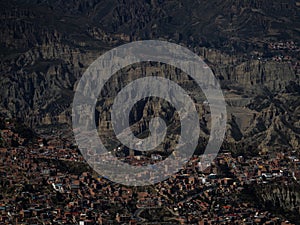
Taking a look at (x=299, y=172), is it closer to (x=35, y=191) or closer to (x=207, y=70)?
(x=35, y=191)

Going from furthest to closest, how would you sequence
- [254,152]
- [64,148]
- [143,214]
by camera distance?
[254,152]
[64,148]
[143,214]

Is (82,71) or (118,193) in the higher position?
(82,71)

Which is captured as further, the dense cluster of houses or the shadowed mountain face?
the shadowed mountain face

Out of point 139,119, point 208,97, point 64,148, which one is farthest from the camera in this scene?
point 208,97

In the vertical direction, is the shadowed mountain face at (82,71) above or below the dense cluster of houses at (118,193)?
above

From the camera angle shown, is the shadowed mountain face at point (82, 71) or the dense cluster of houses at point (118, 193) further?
the shadowed mountain face at point (82, 71)

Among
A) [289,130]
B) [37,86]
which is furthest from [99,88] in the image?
[289,130]

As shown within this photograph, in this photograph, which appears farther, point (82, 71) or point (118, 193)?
point (82, 71)

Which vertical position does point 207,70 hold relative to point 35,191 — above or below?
above

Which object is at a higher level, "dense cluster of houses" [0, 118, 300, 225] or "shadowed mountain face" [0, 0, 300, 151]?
"shadowed mountain face" [0, 0, 300, 151]

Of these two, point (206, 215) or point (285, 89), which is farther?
point (285, 89)
